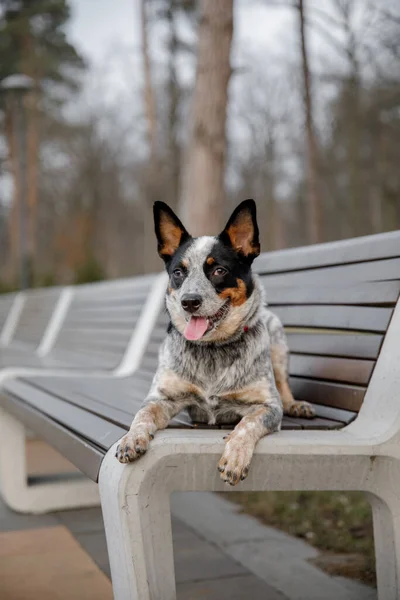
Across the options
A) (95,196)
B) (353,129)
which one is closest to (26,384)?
(353,129)

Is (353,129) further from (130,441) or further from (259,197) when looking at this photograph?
(130,441)

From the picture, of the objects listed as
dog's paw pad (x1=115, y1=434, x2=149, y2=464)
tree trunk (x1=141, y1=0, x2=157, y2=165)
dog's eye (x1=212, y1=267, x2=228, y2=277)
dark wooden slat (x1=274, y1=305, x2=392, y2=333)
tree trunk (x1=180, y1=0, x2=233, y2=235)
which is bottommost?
dog's paw pad (x1=115, y1=434, x2=149, y2=464)

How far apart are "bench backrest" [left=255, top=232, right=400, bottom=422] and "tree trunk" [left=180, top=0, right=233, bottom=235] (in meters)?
4.78

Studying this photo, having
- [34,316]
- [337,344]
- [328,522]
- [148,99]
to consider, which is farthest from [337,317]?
[148,99]

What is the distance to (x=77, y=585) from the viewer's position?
3877 millimetres

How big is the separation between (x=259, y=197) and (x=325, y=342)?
26.9 meters

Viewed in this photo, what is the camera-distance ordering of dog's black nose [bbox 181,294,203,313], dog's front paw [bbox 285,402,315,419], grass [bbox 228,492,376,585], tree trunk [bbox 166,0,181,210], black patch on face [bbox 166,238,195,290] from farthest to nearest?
1. tree trunk [bbox 166,0,181,210]
2. grass [bbox 228,492,376,585]
3. dog's front paw [bbox 285,402,315,419]
4. black patch on face [bbox 166,238,195,290]
5. dog's black nose [bbox 181,294,203,313]

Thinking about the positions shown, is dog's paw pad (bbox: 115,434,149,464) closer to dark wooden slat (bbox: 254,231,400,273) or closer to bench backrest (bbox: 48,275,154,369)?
dark wooden slat (bbox: 254,231,400,273)

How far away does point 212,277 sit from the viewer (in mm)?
3203

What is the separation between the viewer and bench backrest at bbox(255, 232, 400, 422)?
3.39 meters

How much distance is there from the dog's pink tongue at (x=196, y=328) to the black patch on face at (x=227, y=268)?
13cm

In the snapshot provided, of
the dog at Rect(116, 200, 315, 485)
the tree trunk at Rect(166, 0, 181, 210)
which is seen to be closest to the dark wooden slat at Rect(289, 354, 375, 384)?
the dog at Rect(116, 200, 315, 485)

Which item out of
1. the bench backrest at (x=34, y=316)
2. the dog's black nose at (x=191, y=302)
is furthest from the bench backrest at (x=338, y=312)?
the bench backrest at (x=34, y=316)

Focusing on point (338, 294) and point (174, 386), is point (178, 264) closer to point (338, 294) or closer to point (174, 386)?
point (174, 386)
